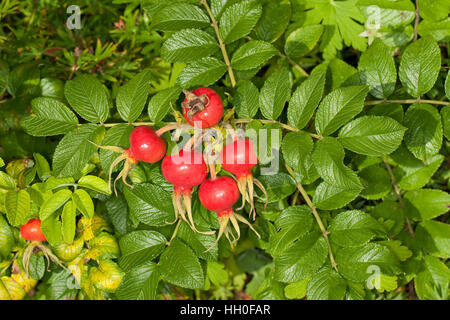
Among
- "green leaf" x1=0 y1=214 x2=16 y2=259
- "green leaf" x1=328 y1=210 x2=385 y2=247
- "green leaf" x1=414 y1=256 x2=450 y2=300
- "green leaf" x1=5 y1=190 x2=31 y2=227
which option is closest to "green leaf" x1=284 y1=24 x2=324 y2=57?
"green leaf" x1=328 y1=210 x2=385 y2=247

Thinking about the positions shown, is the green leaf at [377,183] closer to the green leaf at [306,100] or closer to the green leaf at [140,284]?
the green leaf at [306,100]

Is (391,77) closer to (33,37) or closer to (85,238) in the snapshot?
(85,238)

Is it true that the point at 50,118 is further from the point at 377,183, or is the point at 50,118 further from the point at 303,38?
the point at 377,183

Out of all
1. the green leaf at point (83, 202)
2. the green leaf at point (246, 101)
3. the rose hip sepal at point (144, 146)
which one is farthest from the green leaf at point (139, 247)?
the green leaf at point (246, 101)

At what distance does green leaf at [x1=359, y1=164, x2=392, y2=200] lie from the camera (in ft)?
7.32

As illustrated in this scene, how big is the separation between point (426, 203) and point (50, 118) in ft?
6.41

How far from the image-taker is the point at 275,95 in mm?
1837

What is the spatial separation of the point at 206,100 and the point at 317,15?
1.17 metres

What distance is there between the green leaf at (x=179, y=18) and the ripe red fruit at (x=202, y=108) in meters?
0.50

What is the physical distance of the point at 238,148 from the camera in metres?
1.58

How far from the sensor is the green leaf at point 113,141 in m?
1.80

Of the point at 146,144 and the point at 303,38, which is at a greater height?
the point at 303,38

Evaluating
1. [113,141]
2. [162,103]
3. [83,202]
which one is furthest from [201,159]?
[83,202]

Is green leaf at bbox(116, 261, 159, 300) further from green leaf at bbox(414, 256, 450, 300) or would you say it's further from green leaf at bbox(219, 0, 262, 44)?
green leaf at bbox(414, 256, 450, 300)
